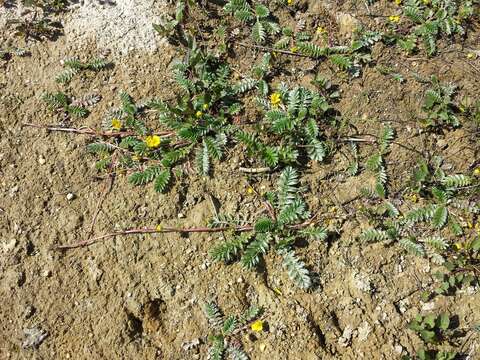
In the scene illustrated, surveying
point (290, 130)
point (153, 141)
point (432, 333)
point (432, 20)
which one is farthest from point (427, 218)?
point (153, 141)

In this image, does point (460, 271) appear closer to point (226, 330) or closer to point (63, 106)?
point (226, 330)

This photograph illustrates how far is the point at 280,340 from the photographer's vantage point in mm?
3105

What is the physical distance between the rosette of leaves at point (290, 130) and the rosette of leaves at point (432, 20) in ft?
3.08

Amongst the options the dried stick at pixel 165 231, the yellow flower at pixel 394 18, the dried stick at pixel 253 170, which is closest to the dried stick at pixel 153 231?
the dried stick at pixel 165 231

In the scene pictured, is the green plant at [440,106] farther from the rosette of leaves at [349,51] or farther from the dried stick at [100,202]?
the dried stick at [100,202]

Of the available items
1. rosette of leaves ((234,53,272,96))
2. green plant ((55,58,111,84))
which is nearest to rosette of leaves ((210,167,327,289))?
rosette of leaves ((234,53,272,96))

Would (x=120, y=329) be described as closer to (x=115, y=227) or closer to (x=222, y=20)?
(x=115, y=227)

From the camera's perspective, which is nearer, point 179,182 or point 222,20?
point 179,182

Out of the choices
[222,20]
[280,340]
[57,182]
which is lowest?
[280,340]

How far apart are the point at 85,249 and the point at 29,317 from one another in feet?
1.83

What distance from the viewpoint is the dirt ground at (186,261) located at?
313 centimetres

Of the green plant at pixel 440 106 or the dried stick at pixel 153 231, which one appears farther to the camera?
the green plant at pixel 440 106

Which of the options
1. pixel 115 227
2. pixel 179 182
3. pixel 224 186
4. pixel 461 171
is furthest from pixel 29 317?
pixel 461 171

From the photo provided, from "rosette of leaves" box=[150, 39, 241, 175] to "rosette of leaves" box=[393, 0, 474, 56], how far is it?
4.86 ft
